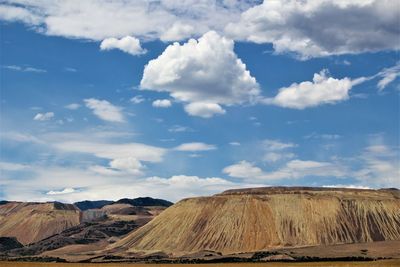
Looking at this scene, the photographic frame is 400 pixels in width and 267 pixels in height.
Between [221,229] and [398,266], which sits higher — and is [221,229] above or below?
above

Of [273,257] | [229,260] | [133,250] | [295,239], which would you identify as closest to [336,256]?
[273,257]

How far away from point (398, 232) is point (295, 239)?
33254 millimetres

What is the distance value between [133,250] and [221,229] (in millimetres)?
28718

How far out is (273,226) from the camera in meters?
198

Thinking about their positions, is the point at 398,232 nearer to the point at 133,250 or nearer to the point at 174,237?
the point at 174,237

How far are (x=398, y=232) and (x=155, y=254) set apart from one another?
7641 cm

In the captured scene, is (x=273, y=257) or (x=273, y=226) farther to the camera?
(x=273, y=226)

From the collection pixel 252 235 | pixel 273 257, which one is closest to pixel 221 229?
Result: pixel 252 235

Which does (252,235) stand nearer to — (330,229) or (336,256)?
(330,229)

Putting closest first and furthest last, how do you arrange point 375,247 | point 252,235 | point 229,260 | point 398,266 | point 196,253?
point 398,266 < point 229,260 < point 375,247 < point 196,253 < point 252,235

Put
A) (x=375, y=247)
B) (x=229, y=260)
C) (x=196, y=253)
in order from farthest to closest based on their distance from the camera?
(x=196, y=253) → (x=375, y=247) → (x=229, y=260)

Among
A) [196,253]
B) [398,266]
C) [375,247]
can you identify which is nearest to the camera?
[398,266]

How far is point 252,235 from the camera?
192 m

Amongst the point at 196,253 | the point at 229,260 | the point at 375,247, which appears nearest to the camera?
the point at 229,260
